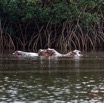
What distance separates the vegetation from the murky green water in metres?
15.7

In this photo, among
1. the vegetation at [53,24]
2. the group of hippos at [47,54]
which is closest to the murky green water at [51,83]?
the group of hippos at [47,54]

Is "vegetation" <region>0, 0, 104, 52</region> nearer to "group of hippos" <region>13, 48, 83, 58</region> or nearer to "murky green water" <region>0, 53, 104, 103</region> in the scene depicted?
"group of hippos" <region>13, 48, 83, 58</region>

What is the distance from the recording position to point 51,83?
61.9 feet

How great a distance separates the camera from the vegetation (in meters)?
41.4

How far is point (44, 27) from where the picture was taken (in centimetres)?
4456

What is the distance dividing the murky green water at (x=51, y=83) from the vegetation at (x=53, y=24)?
15.7m

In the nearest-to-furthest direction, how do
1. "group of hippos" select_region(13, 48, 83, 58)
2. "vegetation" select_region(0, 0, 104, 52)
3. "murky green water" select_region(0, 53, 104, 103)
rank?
"murky green water" select_region(0, 53, 104, 103) → "group of hippos" select_region(13, 48, 83, 58) → "vegetation" select_region(0, 0, 104, 52)

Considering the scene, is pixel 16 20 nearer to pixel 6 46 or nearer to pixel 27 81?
pixel 6 46

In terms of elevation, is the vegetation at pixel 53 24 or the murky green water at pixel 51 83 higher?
the vegetation at pixel 53 24

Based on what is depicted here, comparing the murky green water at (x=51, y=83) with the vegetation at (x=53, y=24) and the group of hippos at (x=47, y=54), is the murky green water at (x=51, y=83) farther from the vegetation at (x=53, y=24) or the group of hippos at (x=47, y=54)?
the vegetation at (x=53, y=24)

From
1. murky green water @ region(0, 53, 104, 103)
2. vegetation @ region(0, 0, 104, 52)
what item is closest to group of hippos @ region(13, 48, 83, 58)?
vegetation @ region(0, 0, 104, 52)

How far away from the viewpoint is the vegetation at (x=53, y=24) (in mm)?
41406

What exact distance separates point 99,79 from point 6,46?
23188mm

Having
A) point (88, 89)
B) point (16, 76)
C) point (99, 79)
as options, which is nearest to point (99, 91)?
Result: point (88, 89)
